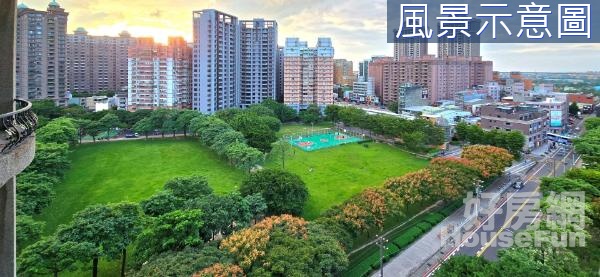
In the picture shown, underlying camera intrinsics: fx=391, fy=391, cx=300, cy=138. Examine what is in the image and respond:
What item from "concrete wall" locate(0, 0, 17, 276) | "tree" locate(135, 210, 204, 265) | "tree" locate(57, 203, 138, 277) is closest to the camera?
"concrete wall" locate(0, 0, 17, 276)

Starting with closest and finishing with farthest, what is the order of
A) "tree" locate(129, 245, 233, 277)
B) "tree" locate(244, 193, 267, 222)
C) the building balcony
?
the building balcony
"tree" locate(129, 245, 233, 277)
"tree" locate(244, 193, 267, 222)

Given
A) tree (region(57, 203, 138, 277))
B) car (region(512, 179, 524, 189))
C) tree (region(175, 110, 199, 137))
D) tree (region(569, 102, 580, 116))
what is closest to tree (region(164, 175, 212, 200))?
tree (region(57, 203, 138, 277))

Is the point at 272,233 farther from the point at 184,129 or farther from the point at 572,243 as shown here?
the point at 184,129

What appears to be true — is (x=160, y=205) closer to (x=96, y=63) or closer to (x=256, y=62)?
(x=256, y=62)

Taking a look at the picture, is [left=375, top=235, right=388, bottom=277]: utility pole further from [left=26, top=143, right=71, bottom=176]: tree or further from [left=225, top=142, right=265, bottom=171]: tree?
[left=26, top=143, right=71, bottom=176]: tree

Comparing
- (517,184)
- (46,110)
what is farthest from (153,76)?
(517,184)

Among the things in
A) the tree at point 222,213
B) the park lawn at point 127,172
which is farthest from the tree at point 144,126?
the tree at point 222,213

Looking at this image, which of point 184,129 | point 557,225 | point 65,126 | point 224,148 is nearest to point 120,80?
point 184,129
